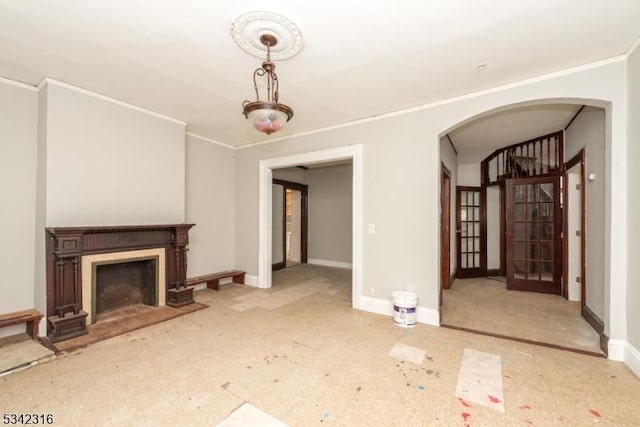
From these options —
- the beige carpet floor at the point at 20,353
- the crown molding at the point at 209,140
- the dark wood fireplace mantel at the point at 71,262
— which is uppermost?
the crown molding at the point at 209,140

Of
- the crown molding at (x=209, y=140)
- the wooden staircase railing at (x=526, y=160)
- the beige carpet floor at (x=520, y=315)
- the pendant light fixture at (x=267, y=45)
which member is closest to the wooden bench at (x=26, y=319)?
the crown molding at (x=209, y=140)

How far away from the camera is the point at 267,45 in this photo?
6.96ft

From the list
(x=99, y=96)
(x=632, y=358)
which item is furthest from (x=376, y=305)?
(x=99, y=96)

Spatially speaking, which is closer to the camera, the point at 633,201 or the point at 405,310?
the point at 633,201

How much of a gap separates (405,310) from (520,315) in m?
1.66

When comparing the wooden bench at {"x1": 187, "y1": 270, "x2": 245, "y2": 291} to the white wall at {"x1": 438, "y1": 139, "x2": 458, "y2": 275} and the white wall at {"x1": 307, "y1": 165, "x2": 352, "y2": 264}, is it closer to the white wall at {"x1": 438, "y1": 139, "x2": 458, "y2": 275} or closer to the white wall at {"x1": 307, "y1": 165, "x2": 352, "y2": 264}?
the white wall at {"x1": 307, "y1": 165, "x2": 352, "y2": 264}

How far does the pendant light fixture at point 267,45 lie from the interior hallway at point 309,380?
74.9 inches

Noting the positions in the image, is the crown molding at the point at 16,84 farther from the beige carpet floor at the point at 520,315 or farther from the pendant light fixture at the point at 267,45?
the beige carpet floor at the point at 520,315

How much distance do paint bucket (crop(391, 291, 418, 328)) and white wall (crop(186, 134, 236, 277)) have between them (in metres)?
3.20

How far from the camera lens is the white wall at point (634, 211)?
2.19m

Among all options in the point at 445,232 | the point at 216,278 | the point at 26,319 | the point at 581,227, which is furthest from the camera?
the point at 445,232

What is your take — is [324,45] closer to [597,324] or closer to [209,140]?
[209,140]

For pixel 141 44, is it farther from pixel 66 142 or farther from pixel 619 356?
pixel 619 356

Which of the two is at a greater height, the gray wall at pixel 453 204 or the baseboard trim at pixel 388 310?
the gray wall at pixel 453 204
